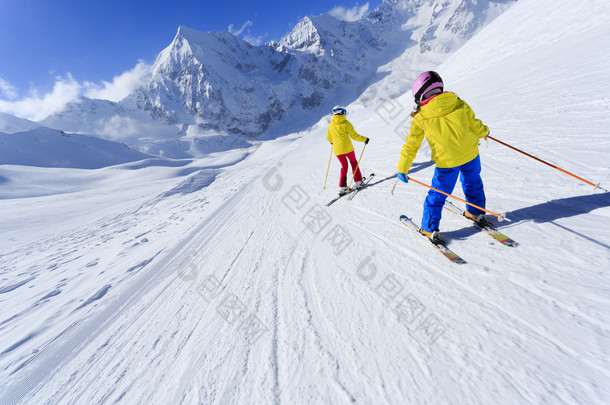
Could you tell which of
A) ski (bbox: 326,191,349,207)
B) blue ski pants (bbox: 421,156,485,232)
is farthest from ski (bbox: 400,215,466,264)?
ski (bbox: 326,191,349,207)

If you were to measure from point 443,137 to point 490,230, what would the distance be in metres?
1.37

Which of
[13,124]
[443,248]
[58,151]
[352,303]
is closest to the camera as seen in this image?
[352,303]

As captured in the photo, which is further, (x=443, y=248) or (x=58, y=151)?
(x=58, y=151)

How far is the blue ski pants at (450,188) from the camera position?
9.95 feet

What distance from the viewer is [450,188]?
120 inches

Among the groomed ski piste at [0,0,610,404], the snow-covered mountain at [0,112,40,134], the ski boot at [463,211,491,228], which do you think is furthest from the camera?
the snow-covered mountain at [0,112,40,134]

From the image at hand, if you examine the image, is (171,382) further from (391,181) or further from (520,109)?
(520,109)

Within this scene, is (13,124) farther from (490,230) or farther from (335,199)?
(490,230)

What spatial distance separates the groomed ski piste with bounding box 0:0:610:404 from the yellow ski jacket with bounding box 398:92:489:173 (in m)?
1.09

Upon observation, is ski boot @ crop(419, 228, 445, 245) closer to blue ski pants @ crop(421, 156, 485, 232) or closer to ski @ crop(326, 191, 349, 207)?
blue ski pants @ crop(421, 156, 485, 232)

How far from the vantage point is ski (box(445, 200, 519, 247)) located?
2.84 meters

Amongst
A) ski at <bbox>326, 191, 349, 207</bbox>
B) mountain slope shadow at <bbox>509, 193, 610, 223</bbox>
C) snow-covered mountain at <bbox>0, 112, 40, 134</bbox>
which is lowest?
mountain slope shadow at <bbox>509, 193, 610, 223</bbox>

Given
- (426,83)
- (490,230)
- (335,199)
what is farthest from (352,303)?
(335,199)

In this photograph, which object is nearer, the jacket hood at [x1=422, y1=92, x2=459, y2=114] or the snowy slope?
the jacket hood at [x1=422, y1=92, x2=459, y2=114]
